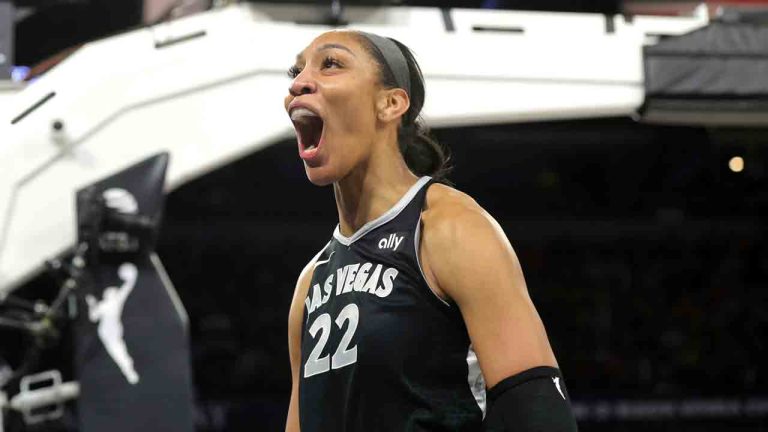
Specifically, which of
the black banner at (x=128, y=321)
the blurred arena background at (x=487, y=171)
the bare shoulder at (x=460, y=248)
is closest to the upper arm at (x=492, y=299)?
the bare shoulder at (x=460, y=248)

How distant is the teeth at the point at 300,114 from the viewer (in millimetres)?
2266

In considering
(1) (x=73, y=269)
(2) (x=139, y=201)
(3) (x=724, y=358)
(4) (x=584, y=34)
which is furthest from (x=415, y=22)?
(3) (x=724, y=358)

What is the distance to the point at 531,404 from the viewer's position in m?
1.94

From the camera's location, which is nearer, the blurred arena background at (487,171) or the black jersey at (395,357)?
the black jersey at (395,357)

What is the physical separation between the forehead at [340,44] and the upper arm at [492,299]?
464mm


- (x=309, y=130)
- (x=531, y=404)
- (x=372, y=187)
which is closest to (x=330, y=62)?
(x=309, y=130)

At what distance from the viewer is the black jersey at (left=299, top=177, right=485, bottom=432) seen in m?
2.08

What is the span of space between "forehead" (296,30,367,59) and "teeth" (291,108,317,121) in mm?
130

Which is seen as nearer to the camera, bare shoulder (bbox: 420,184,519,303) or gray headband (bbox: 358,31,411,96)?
bare shoulder (bbox: 420,184,519,303)

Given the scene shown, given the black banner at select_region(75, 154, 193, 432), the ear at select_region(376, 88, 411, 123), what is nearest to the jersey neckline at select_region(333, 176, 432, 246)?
the ear at select_region(376, 88, 411, 123)

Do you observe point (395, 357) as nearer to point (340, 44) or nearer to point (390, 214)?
point (390, 214)

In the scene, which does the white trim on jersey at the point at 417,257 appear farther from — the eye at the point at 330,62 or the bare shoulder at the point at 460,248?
the eye at the point at 330,62

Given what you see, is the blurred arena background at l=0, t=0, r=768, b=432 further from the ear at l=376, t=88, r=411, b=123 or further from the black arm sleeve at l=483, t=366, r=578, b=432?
the black arm sleeve at l=483, t=366, r=578, b=432

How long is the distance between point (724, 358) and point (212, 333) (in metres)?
5.85
